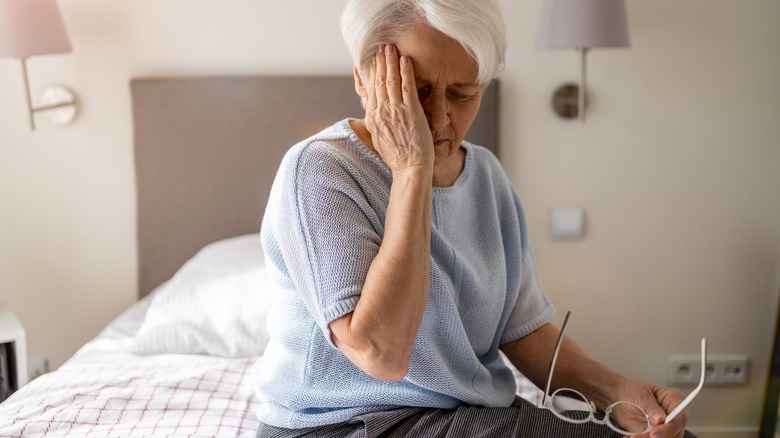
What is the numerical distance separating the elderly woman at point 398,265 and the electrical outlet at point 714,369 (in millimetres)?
1369

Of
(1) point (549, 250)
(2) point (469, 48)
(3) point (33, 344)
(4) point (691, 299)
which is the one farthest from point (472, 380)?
(3) point (33, 344)

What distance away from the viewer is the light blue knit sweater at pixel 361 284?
42.3 inches

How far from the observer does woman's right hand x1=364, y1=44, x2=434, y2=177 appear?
43.9 inches

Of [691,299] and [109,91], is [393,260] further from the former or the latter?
[691,299]

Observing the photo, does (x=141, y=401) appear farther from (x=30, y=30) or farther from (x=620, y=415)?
(x=30, y=30)

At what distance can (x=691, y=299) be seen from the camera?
2568 millimetres

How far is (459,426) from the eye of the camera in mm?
1189

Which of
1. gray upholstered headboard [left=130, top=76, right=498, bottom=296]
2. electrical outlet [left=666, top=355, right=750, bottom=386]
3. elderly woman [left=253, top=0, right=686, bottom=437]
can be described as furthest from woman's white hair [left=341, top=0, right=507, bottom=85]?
electrical outlet [left=666, top=355, right=750, bottom=386]

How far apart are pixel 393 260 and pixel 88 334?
1.78m

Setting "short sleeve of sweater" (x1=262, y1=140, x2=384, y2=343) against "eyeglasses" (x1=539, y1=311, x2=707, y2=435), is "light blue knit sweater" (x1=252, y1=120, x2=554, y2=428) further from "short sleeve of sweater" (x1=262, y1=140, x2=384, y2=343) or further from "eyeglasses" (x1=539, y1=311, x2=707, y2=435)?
"eyeglasses" (x1=539, y1=311, x2=707, y2=435)

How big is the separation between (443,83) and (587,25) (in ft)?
3.77

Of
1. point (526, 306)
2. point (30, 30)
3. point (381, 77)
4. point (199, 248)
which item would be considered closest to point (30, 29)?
A: point (30, 30)

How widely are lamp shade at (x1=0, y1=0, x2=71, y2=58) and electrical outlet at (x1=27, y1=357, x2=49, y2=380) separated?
953 millimetres

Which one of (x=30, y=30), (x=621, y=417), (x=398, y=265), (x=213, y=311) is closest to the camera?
(x=398, y=265)
